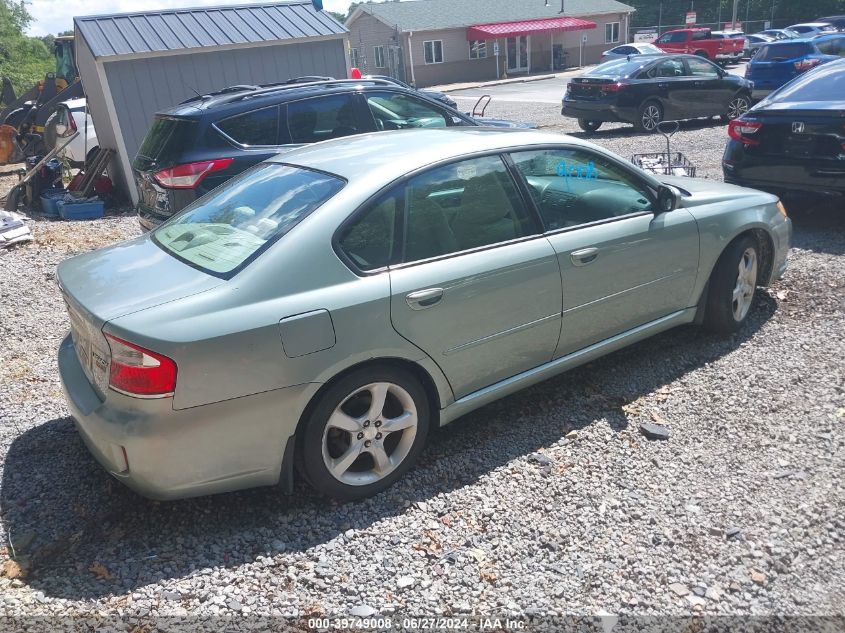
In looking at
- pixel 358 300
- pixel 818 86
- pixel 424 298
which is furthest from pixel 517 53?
pixel 358 300

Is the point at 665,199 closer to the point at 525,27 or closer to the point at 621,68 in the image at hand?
the point at 621,68

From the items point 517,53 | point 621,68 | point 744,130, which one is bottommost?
point 517,53

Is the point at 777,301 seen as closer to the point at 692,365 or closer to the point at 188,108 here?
the point at 692,365

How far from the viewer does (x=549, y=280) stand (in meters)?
3.73

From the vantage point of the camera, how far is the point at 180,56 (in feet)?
34.5

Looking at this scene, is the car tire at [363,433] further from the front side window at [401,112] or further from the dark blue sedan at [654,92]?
the dark blue sedan at [654,92]

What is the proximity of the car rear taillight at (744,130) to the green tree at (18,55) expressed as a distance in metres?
27.9

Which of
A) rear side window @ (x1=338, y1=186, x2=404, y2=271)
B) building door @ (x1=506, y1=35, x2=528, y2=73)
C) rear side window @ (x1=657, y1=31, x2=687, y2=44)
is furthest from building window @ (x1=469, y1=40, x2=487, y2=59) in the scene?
rear side window @ (x1=338, y1=186, x2=404, y2=271)

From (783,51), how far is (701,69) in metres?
3.84

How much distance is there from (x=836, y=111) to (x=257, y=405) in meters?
6.33

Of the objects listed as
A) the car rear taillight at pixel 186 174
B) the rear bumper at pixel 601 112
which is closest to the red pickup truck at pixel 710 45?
the rear bumper at pixel 601 112

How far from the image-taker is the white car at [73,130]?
12.5 metres

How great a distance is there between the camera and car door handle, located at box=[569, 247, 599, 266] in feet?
12.6

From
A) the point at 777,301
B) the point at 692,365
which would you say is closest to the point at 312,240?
the point at 692,365
